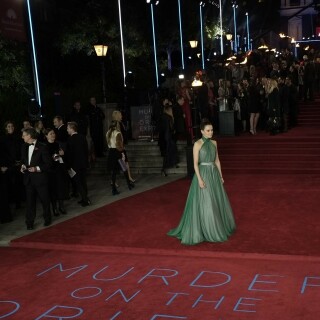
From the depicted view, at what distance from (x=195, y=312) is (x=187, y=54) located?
3830cm

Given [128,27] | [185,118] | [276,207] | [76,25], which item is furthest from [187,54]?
[276,207]

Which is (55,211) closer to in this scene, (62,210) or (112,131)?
(62,210)

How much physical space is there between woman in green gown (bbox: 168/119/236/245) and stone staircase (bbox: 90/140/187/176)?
714 cm

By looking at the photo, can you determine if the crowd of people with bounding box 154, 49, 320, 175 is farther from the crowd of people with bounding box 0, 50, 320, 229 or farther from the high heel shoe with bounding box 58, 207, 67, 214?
the high heel shoe with bounding box 58, 207, 67, 214

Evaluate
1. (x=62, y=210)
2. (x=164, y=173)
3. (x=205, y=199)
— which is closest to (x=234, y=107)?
(x=164, y=173)

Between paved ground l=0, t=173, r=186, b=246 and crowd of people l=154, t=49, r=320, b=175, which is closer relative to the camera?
paved ground l=0, t=173, r=186, b=246

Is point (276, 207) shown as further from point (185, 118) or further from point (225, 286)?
point (185, 118)

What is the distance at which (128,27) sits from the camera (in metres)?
28.7

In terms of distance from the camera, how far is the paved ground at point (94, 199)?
10.2 metres

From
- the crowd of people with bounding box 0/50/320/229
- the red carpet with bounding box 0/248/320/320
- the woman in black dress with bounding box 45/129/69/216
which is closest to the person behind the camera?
the red carpet with bounding box 0/248/320/320

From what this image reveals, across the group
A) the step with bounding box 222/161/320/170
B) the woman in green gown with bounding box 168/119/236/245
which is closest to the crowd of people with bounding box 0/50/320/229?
the step with bounding box 222/161/320/170

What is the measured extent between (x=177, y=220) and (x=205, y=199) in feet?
6.36

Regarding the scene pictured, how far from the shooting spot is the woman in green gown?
8445mm

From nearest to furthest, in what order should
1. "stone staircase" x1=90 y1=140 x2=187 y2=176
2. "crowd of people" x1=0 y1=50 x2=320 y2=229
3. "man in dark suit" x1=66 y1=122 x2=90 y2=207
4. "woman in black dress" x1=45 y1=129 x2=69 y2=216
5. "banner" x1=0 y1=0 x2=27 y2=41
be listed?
"crowd of people" x1=0 y1=50 x2=320 y2=229 < "woman in black dress" x1=45 y1=129 x2=69 y2=216 < "man in dark suit" x1=66 y1=122 x2=90 y2=207 < "banner" x1=0 y1=0 x2=27 y2=41 < "stone staircase" x1=90 y1=140 x2=187 y2=176
